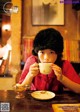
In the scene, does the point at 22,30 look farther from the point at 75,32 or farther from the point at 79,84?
the point at 79,84

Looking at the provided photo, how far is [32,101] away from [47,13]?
217cm

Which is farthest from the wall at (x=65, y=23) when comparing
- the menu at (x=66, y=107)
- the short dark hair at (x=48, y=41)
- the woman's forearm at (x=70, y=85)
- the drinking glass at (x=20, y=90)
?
the menu at (x=66, y=107)

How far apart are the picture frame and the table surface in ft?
6.33

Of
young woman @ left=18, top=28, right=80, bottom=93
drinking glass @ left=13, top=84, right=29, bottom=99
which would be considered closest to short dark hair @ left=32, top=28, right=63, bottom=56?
young woman @ left=18, top=28, right=80, bottom=93

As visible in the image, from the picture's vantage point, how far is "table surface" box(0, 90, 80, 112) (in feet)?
3.54

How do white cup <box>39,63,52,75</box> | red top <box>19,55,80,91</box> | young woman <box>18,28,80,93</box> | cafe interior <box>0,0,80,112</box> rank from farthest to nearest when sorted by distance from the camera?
cafe interior <box>0,0,80,112</box> → red top <box>19,55,80,91</box> → young woman <box>18,28,80,93</box> → white cup <box>39,63,52,75</box>

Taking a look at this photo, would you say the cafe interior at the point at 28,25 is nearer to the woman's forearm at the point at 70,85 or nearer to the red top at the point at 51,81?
the red top at the point at 51,81

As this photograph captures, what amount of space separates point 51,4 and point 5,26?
2.71ft

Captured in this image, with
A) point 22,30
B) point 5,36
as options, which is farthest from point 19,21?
point 5,36

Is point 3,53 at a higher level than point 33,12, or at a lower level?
lower

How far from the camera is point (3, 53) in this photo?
324cm

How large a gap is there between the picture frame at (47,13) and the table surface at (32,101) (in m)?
1.93

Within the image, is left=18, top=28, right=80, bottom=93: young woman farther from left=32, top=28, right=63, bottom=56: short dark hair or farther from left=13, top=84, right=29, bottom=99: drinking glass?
left=13, top=84, right=29, bottom=99: drinking glass

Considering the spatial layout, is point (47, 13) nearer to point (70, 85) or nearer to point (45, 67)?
point (70, 85)
